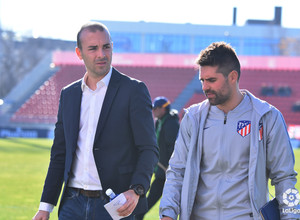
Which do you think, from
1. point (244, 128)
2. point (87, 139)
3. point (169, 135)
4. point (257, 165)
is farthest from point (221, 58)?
point (169, 135)

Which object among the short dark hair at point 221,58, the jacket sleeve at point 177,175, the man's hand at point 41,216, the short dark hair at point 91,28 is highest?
the short dark hair at point 91,28

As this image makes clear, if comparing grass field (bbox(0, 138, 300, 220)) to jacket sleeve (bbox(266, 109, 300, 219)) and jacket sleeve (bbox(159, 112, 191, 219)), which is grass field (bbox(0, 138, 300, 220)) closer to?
jacket sleeve (bbox(159, 112, 191, 219))

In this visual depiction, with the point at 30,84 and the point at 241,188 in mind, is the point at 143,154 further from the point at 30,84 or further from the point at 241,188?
the point at 30,84

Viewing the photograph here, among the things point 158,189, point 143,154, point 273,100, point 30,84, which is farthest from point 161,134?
point 30,84

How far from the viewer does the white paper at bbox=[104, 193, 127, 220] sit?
3.84m

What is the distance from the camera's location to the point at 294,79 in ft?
167

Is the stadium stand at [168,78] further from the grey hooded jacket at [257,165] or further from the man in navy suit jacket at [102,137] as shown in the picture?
the grey hooded jacket at [257,165]

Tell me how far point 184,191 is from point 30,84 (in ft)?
176

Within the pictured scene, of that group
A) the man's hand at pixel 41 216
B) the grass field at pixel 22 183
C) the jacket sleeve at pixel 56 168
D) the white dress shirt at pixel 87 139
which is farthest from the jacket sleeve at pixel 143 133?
the grass field at pixel 22 183

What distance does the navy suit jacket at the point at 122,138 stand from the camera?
412 centimetres

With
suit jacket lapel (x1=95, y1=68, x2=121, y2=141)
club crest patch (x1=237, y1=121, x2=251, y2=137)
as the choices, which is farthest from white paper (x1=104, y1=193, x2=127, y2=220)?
club crest patch (x1=237, y1=121, x2=251, y2=137)

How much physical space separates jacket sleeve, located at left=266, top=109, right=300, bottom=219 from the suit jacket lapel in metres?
1.10

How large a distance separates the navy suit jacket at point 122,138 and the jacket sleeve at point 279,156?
0.85 meters

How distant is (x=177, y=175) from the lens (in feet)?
12.9
